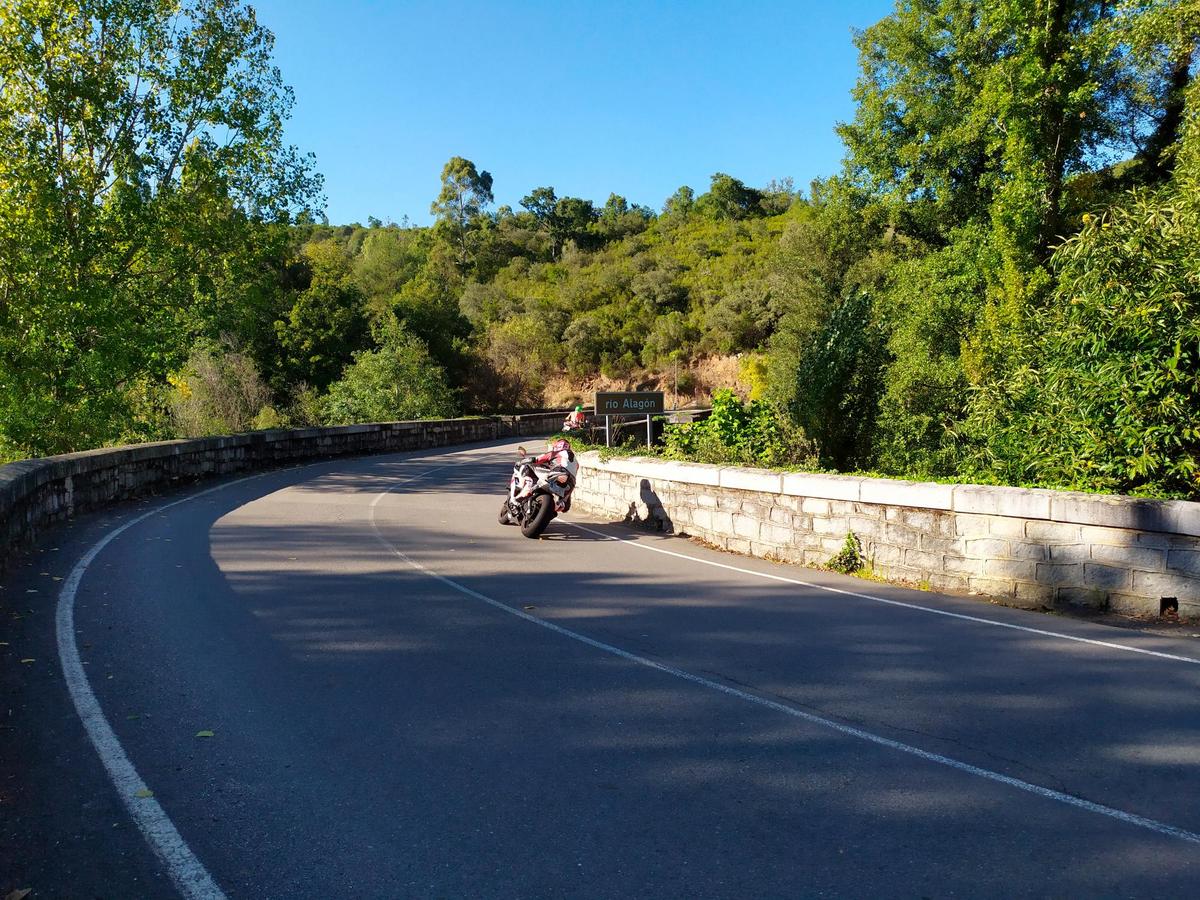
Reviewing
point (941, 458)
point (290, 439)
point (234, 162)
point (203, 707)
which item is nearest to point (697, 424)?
point (941, 458)

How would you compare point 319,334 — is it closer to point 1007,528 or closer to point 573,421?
point 573,421

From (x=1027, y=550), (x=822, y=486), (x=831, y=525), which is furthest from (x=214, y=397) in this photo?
(x=1027, y=550)

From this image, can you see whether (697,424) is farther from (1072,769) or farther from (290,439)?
(290,439)

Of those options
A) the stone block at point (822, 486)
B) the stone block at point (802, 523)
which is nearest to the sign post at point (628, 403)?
the stone block at point (822, 486)

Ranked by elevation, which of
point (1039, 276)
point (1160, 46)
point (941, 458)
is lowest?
point (941, 458)

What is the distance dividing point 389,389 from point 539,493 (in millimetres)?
28084

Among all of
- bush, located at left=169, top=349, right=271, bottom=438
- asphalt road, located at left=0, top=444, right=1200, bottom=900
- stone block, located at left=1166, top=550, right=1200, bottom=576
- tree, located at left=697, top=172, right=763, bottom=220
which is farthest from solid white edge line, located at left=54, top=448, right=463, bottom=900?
tree, located at left=697, top=172, right=763, bottom=220

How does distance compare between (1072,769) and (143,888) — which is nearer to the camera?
(143,888)

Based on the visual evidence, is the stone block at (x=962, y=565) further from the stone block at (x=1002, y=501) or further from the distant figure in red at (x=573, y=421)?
the distant figure in red at (x=573, y=421)

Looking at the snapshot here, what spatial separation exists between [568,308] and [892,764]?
3194 inches

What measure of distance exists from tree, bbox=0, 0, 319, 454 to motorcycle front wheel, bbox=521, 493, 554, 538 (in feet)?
42.8

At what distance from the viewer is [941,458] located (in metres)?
14.9

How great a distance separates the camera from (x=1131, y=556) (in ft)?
24.7

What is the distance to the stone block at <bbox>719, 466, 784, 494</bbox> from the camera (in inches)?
416
